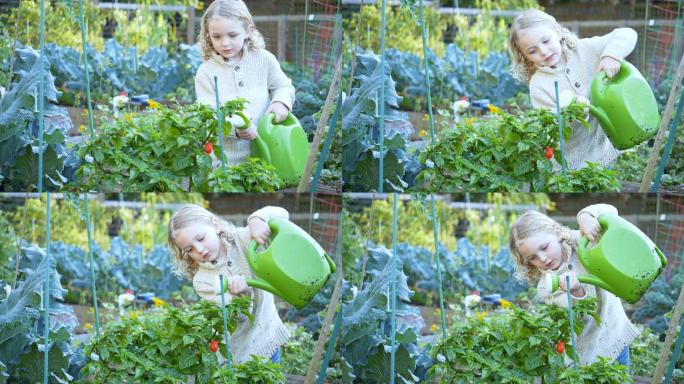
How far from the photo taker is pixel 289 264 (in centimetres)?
354

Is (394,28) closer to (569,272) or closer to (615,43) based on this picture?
(615,43)

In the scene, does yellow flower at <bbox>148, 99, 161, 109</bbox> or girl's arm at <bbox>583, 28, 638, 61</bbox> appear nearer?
girl's arm at <bbox>583, 28, 638, 61</bbox>

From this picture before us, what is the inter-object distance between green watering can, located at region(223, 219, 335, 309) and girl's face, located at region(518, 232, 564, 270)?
0.62 m

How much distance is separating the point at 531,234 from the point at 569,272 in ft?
0.53

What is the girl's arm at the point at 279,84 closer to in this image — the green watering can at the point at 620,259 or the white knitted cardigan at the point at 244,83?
the white knitted cardigan at the point at 244,83

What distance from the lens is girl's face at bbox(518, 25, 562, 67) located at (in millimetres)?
3574

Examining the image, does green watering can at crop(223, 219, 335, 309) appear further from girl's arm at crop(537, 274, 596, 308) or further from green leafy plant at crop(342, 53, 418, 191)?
girl's arm at crop(537, 274, 596, 308)

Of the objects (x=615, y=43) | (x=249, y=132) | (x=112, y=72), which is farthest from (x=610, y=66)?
(x=112, y=72)

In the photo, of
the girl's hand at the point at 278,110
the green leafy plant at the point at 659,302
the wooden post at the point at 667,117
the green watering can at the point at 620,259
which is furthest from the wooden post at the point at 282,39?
the green leafy plant at the point at 659,302

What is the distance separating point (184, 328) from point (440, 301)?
0.79m

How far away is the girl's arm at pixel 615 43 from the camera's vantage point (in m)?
3.55

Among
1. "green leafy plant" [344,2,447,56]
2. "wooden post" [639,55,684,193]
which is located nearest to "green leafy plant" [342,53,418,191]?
"green leafy plant" [344,2,447,56]

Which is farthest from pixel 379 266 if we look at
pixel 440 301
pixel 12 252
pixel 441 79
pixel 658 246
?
pixel 12 252

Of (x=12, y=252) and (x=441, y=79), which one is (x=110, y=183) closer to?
(x=12, y=252)
